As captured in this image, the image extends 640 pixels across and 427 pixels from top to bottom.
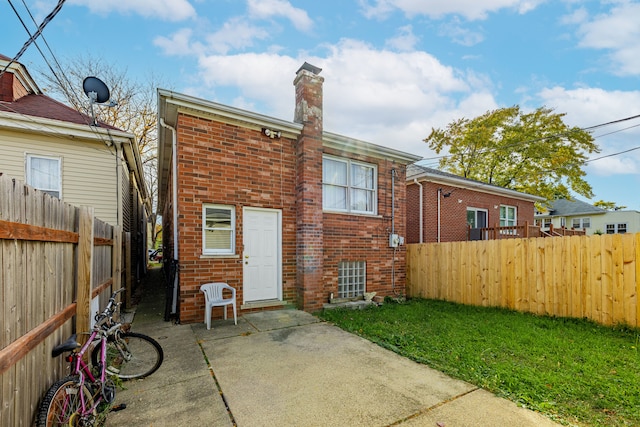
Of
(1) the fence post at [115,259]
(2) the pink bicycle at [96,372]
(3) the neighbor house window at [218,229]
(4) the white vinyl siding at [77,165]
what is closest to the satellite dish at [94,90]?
(4) the white vinyl siding at [77,165]

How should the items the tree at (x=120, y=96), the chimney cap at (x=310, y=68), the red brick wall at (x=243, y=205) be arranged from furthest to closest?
1. the tree at (x=120, y=96)
2. the chimney cap at (x=310, y=68)
3. the red brick wall at (x=243, y=205)

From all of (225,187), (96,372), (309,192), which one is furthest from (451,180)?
(96,372)

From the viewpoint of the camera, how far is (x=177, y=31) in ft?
23.1

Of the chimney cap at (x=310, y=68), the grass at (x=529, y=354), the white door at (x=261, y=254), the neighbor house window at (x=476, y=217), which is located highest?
the chimney cap at (x=310, y=68)

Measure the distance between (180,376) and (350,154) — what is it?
6.77 meters

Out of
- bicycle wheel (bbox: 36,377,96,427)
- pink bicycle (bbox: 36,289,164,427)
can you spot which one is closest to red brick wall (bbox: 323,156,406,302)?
pink bicycle (bbox: 36,289,164,427)

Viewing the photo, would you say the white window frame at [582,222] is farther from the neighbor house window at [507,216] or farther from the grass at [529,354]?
the grass at [529,354]

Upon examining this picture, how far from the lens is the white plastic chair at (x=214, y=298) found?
221 inches

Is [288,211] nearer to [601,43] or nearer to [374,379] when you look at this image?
[374,379]

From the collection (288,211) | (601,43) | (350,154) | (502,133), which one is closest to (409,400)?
(288,211)

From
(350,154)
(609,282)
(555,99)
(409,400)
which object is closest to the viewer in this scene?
(409,400)

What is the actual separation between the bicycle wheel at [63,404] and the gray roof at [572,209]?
1431 inches

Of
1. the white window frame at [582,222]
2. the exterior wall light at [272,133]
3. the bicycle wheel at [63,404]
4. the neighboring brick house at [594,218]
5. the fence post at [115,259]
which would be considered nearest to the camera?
the bicycle wheel at [63,404]

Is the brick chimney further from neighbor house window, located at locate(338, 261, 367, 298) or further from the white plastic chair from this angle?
the white plastic chair
